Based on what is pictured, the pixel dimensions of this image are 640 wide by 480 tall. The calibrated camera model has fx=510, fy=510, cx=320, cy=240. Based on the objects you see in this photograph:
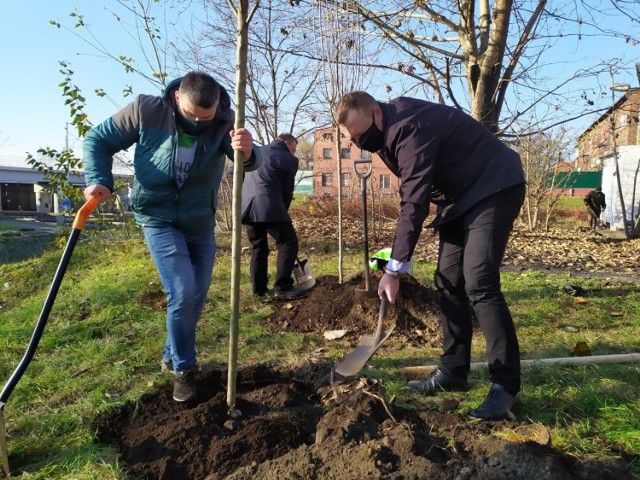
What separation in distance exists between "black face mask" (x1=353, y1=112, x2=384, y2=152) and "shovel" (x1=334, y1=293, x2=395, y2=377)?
2.76 feet

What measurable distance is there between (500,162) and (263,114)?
794cm

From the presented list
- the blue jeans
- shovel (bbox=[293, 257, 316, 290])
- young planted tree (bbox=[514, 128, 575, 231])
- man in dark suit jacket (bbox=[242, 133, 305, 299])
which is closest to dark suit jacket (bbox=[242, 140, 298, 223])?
man in dark suit jacket (bbox=[242, 133, 305, 299])

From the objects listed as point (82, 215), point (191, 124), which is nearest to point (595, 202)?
point (191, 124)

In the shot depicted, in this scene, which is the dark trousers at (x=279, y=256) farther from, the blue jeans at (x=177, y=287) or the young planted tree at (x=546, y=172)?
the young planted tree at (x=546, y=172)

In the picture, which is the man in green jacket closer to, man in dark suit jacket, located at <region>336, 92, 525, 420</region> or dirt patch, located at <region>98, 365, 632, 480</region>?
dirt patch, located at <region>98, 365, 632, 480</region>

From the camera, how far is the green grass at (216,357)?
246cm

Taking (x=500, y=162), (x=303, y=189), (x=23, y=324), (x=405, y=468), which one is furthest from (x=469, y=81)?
(x=303, y=189)

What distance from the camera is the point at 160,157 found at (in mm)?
2984

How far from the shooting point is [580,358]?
3.45m

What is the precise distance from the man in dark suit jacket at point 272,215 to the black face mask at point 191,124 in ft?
8.89

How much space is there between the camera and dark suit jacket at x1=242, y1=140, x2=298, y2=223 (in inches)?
225

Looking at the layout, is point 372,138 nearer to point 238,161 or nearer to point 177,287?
point 238,161

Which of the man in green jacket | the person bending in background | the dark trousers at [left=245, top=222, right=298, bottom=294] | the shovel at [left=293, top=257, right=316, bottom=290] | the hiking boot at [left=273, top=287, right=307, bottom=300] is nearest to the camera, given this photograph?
the man in green jacket

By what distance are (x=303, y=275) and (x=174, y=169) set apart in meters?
3.34
